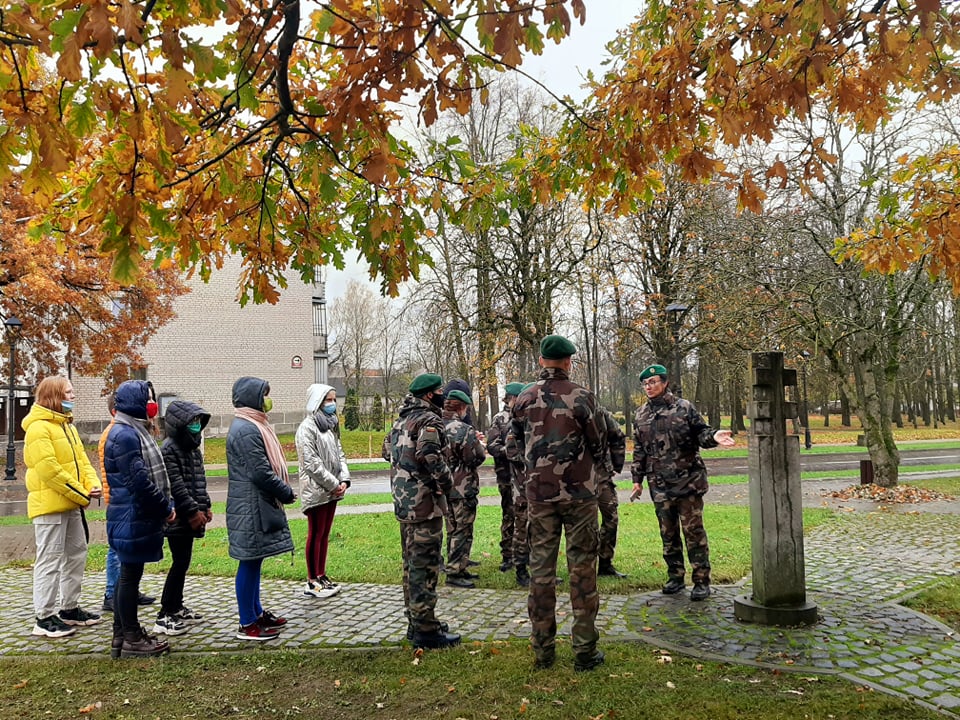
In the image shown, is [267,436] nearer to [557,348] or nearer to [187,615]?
[187,615]

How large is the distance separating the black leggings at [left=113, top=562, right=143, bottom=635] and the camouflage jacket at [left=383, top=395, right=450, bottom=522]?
202 centimetres

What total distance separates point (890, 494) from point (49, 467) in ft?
47.0

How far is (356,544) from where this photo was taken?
393 inches

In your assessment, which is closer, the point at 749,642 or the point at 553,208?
the point at 749,642

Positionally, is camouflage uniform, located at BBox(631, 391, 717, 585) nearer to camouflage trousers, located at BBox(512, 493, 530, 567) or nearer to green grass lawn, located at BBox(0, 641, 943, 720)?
camouflage trousers, located at BBox(512, 493, 530, 567)

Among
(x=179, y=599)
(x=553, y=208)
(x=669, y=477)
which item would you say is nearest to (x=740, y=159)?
(x=553, y=208)

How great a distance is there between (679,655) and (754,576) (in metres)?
1.32

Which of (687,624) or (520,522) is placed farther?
(520,522)

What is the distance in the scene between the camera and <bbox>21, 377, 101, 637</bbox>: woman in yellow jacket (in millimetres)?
6270

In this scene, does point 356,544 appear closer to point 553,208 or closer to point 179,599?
point 179,599

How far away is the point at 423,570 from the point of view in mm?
5621

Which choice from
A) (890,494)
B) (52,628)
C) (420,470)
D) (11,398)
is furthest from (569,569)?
(11,398)

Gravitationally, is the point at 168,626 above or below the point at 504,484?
below

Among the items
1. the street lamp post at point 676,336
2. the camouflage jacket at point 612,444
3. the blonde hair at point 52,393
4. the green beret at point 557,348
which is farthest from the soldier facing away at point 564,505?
the street lamp post at point 676,336
